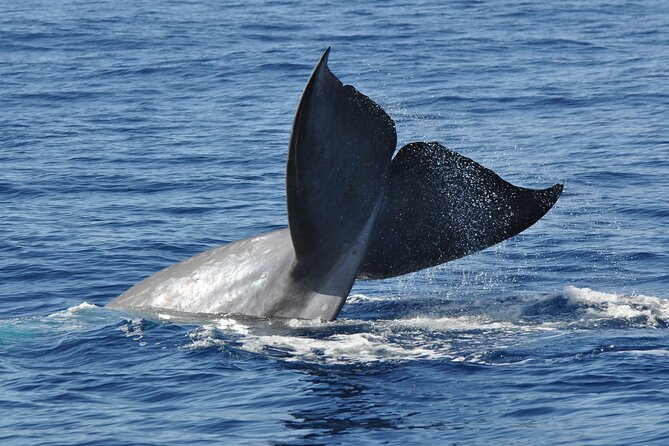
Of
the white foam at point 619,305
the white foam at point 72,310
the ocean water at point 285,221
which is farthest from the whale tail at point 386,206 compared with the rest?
the white foam at point 72,310

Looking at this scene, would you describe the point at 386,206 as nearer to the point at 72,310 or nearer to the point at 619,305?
the point at 619,305

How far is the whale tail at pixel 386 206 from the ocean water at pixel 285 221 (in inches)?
28.9

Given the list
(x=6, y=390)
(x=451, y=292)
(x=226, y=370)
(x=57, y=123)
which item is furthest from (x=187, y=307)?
(x=57, y=123)

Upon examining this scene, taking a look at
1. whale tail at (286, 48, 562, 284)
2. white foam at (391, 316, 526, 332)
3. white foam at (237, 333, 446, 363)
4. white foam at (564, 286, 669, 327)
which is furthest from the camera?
white foam at (564, 286, 669, 327)

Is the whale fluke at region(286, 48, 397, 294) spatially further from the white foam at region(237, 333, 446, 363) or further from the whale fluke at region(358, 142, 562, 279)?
the white foam at region(237, 333, 446, 363)

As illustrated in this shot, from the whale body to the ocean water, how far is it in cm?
36

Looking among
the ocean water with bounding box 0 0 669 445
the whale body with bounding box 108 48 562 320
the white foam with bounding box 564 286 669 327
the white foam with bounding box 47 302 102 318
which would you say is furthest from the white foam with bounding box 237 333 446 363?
the white foam with bounding box 47 302 102 318

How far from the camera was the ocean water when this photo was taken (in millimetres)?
9805

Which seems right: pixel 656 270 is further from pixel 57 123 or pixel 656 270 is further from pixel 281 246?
pixel 57 123

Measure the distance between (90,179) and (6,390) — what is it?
1041 cm

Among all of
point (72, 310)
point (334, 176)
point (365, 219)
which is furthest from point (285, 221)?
point (334, 176)

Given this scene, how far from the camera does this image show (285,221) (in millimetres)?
18000

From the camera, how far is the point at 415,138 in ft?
71.7

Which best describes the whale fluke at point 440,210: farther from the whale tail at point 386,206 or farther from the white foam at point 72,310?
the white foam at point 72,310
